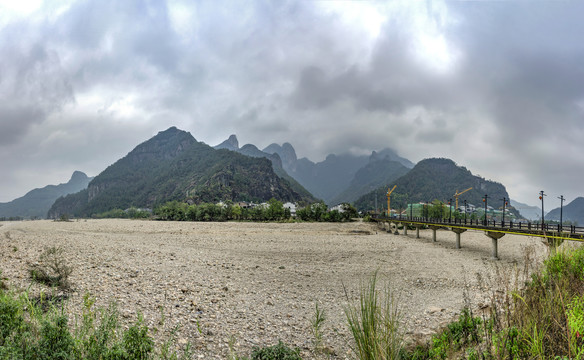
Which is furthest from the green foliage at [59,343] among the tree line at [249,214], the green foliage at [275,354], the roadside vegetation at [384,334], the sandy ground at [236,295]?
the tree line at [249,214]

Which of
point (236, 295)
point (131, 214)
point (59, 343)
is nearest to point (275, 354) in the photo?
point (59, 343)

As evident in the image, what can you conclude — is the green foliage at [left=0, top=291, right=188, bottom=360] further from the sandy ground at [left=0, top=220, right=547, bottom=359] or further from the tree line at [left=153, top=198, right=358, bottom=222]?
the tree line at [left=153, top=198, right=358, bottom=222]

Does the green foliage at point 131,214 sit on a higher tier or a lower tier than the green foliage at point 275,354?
lower

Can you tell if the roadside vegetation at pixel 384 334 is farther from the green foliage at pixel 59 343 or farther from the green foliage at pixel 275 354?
the green foliage at pixel 275 354

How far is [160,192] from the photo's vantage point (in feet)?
614

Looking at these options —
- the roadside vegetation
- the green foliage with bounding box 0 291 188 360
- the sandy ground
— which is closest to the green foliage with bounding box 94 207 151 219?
the sandy ground

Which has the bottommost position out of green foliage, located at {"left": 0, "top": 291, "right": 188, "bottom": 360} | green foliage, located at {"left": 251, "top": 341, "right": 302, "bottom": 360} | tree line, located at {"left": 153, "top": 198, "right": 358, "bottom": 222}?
tree line, located at {"left": 153, "top": 198, "right": 358, "bottom": 222}

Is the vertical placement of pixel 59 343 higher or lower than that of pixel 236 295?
higher

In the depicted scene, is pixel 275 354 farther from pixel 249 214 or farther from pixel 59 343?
pixel 249 214

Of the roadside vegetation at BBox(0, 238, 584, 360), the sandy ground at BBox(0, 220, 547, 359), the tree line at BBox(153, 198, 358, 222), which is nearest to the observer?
the roadside vegetation at BBox(0, 238, 584, 360)

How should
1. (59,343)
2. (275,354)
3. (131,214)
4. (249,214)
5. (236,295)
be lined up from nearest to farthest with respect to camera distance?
(59,343) → (275,354) → (236,295) → (249,214) → (131,214)

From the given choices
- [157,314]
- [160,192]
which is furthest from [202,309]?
[160,192]

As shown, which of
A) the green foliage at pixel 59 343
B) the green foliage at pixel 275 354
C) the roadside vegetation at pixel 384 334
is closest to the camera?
the roadside vegetation at pixel 384 334

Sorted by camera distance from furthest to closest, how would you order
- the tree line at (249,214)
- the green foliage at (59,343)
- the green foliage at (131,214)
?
the green foliage at (131,214) < the tree line at (249,214) < the green foliage at (59,343)
